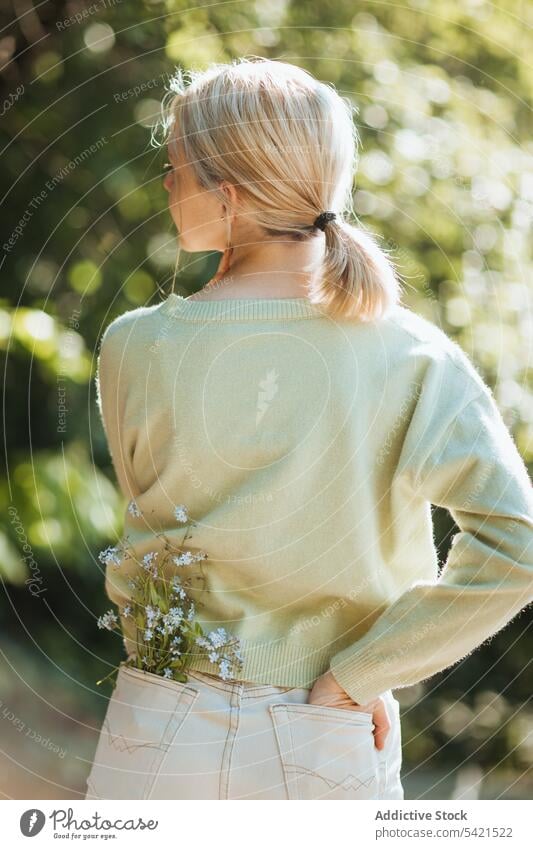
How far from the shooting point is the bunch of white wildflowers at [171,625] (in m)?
1.17

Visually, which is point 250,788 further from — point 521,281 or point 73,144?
point 521,281

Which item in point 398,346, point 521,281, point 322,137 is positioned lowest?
point 398,346

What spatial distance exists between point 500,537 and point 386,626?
0.15m

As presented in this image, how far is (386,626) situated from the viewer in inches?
46.3

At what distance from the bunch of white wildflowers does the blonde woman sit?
0.01 metres

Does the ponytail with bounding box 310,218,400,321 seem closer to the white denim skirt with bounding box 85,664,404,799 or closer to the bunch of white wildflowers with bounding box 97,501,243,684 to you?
the bunch of white wildflowers with bounding box 97,501,243,684

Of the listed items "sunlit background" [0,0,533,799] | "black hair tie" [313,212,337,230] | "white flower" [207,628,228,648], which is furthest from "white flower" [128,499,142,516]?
"sunlit background" [0,0,533,799]

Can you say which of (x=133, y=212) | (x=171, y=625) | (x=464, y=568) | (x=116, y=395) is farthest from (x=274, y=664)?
(x=133, y=212)

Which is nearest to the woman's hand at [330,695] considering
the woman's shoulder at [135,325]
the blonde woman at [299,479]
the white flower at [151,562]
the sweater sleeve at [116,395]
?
the blonde woman at [299,479]

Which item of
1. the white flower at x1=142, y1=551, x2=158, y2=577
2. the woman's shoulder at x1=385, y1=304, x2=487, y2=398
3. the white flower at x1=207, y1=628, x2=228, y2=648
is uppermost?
the woman's shoulder at x1=385, y1=304, x2=487, y2=398

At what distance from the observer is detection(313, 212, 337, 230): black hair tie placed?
3.99ft

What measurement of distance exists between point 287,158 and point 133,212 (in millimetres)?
1349

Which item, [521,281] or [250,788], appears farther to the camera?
[521,281]

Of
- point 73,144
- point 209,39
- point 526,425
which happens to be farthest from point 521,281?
point 73,144
